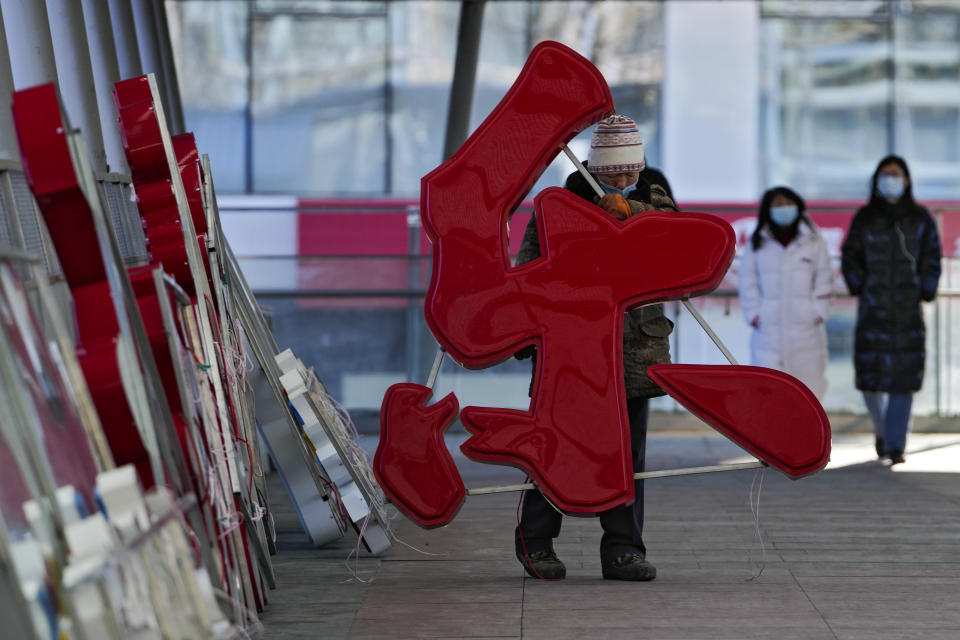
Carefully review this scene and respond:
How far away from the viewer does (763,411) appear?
4.86 metres

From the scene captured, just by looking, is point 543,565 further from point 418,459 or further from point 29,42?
point 29,42

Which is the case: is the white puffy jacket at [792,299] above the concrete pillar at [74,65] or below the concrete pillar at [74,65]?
below

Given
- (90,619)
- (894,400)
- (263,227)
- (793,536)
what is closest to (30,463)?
(90,619)

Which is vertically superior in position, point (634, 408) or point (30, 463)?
point (30, 463)

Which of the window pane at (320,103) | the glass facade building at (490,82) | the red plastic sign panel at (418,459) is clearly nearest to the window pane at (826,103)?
the glass facade building at (490,82)

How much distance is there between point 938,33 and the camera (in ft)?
56.7

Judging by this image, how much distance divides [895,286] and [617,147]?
397cm

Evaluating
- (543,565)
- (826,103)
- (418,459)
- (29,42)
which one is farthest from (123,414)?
(826,103)

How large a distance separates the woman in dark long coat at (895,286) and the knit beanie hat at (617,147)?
3829 mm

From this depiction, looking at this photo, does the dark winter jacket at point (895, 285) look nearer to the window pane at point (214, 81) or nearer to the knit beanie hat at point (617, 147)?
the knit beanie hat at point (617, 147)

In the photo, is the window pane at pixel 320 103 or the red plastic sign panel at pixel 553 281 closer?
the red plastic sign panel at pixel 553 281

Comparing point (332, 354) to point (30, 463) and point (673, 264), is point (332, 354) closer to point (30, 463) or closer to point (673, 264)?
point (673, 264)

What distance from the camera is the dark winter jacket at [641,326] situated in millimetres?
A: 5055

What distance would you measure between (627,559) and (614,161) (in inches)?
54.1
